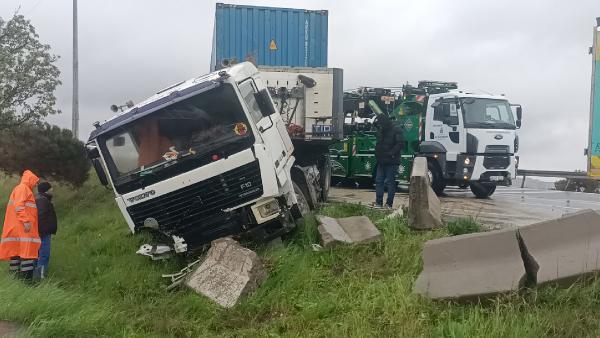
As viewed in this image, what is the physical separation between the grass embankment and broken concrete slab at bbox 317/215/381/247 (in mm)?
113

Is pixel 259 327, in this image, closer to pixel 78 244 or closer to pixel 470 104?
pixel 78 244

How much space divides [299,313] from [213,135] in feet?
7.86

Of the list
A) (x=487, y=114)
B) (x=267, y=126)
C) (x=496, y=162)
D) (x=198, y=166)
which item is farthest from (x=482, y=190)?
(x=198, y=166)

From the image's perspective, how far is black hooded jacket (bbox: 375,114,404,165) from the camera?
9.30m

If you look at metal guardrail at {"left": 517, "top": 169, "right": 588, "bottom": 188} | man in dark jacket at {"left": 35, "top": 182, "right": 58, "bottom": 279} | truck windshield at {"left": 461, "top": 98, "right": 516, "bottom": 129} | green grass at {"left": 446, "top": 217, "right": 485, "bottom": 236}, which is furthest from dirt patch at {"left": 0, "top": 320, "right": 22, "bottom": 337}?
metal guardrail at {"left": 517, "top": 169, "right": 588, "bottom": 188}

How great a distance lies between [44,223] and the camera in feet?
24.6

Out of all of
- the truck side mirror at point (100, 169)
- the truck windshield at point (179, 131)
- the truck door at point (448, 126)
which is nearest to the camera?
the truck windshield at point (179, 131)

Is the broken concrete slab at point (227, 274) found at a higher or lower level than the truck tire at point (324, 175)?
lower

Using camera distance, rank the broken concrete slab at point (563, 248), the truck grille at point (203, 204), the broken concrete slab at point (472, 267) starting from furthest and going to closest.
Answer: the truck grille at point (203, 204), the broken concrete slab at point (472, 267), the broken concrete slab at point (563, 248)

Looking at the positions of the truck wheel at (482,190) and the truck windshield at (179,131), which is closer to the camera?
the truck windshield at (179,131)

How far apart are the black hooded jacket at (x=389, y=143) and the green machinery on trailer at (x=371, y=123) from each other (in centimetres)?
431

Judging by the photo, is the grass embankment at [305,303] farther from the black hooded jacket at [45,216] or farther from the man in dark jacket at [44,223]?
the black hooded jacket at [45,216]

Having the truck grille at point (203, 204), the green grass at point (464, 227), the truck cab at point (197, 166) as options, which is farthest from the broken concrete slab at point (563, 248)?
the truck grille at point (203, 204)

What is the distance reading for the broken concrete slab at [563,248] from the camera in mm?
4793
